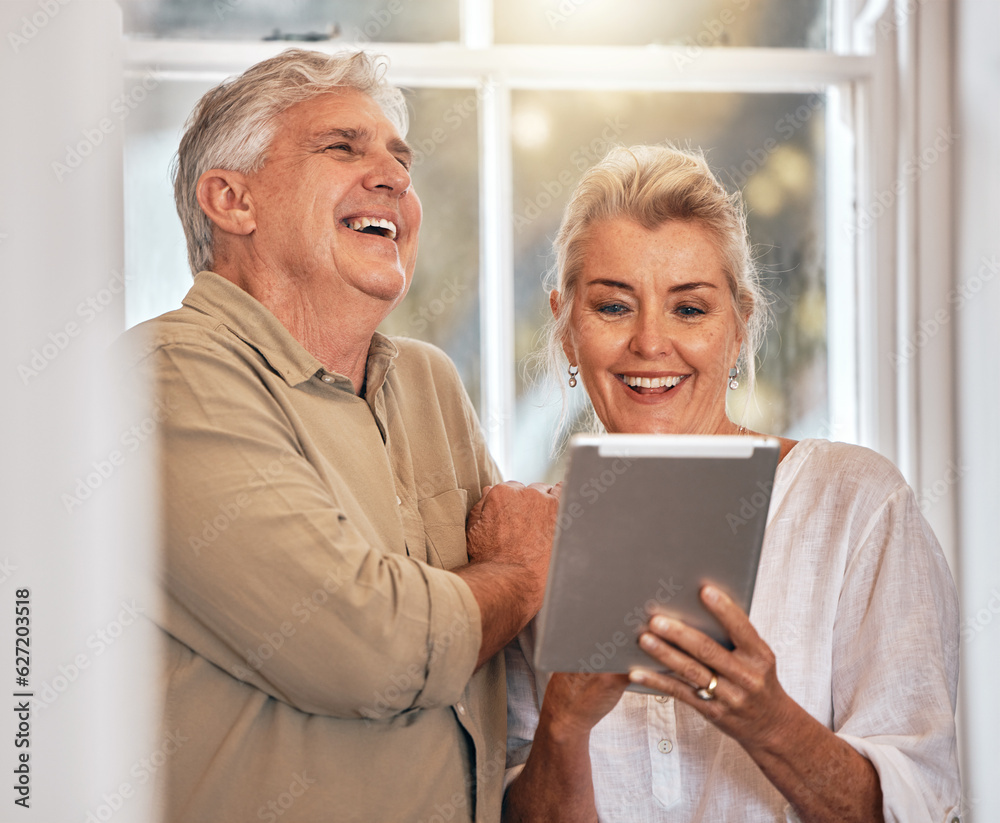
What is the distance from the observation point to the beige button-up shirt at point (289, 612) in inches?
43.9

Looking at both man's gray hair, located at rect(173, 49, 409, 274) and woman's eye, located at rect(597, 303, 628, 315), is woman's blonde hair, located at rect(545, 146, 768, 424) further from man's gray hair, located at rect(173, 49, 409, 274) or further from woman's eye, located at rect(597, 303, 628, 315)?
man's gray hair, located at rect(173, 49, 409, 274)

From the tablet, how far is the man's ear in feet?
2.71

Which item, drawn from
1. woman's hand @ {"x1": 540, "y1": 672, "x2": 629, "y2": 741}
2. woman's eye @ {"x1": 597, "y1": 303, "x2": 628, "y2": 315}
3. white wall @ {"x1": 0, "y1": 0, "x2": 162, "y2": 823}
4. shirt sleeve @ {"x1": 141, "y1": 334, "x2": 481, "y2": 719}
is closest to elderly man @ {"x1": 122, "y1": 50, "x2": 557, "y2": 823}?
shirt sleeve @ {"x1": 141, "y1": 334, "x2": 481, "y2": 719}

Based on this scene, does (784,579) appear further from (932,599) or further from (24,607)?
(24,607)

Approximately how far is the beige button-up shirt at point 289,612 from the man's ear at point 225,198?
139 mm

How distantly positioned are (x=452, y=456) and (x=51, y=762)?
1008mm

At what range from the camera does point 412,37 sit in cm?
272

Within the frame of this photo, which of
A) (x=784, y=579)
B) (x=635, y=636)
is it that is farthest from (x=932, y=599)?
(x=635, y=636)

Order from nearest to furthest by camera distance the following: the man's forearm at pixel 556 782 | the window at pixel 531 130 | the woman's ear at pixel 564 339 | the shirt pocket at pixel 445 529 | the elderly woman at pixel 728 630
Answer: the elderly woman at pixel 728 630, the man's forearm at pixel 556 782, the shirt pocket at pixel 445 529, the woman's ear at pixel 564 339, the window at pixel 531 130

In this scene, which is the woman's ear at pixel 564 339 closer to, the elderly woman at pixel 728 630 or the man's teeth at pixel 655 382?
the elderly woman at pixel 728 630

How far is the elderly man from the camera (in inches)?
44.4

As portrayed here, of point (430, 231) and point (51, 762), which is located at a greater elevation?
point (430, 231)

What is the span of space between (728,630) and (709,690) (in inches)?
3.3

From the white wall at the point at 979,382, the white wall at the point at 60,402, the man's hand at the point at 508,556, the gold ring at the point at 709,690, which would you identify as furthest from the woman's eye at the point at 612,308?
the white wall at the point at 979,382
